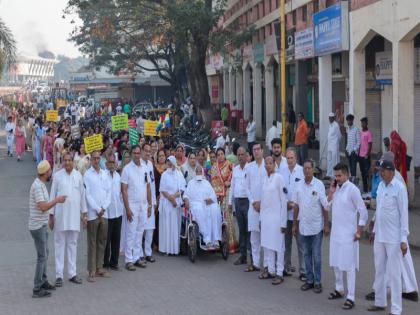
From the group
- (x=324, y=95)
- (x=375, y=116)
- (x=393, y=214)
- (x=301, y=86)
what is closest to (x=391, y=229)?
(x=393, y=214)

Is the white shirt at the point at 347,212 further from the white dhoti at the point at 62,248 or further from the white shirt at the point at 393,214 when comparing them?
the white dhoti at the point at 62,248

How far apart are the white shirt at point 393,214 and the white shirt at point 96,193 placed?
4133mm

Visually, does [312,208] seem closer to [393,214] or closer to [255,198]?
[393,214]

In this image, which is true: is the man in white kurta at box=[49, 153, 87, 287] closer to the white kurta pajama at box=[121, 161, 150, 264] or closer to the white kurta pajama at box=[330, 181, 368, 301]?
the white kurta pajama at box=[121, 161, 150, 264]

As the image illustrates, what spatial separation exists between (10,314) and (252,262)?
3.84 m

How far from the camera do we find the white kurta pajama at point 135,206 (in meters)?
11.6

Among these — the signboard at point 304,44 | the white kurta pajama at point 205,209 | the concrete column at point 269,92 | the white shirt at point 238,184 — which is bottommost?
the white kurta pajama at point 205,209

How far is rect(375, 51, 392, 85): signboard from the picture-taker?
69.2ft

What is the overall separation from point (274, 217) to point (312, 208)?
845 millimetres

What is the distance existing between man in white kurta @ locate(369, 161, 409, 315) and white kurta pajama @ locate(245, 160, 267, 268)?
2.57 metres

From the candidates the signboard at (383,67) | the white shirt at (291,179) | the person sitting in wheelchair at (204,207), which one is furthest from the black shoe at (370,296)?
the signboard at (383,67)

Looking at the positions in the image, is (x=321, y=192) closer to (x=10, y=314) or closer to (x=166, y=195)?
(x=166, y=195)

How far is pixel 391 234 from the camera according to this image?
870 centimetres

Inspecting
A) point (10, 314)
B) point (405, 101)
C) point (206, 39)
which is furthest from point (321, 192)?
point (206, 39)
